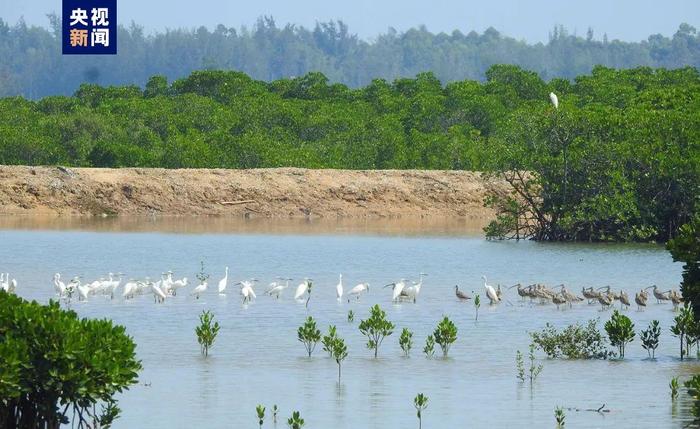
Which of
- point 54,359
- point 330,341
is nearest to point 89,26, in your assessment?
point 330,341

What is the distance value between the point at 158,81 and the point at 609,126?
42.2m

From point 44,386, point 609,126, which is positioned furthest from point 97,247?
point 44,386

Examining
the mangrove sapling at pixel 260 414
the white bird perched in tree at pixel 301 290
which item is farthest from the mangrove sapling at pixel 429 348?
the white bird perched in tree at pixel 301 290

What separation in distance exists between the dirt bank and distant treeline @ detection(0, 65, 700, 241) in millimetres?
3309

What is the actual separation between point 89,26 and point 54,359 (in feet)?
111

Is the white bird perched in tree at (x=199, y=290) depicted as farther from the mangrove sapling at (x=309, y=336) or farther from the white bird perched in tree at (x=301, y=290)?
the mangrove sapling at (x=309, y=336)

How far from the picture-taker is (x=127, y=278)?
102 ft

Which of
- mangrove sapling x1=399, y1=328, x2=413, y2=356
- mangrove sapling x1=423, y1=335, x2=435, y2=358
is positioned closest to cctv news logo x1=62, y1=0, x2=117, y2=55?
mangrove sapling x1=399, y1=328, x2=413, y2=356

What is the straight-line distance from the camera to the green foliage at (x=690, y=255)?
17.5 meters

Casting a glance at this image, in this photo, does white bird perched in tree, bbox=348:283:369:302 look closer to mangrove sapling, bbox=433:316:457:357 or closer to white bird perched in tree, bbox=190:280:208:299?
white bird perched in tree, bbox=190:280:208:299

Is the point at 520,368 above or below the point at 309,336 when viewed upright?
below

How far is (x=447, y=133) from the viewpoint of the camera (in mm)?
66188

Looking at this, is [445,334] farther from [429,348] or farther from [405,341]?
[405,341]

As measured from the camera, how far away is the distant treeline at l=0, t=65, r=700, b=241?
4100 centimetres
